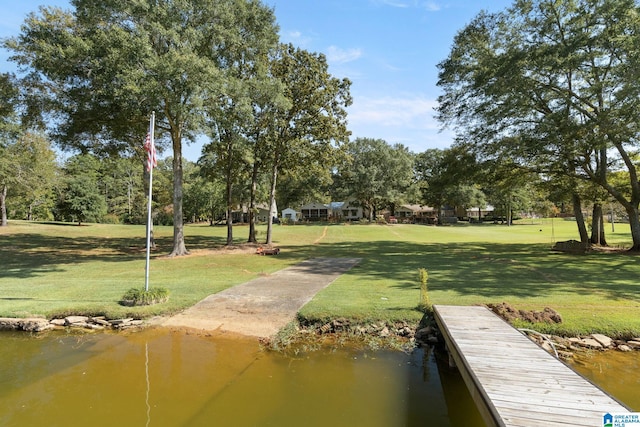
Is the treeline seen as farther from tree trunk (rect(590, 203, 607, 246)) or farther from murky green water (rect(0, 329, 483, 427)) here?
murky green water (rect(0, 329, 483, 427))

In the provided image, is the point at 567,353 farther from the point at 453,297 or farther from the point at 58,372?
the point at 58,372

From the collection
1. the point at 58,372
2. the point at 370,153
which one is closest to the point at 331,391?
the point at 58,372

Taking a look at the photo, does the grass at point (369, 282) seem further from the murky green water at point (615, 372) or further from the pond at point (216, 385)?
the pond at point (216, 385)

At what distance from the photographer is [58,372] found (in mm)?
5332

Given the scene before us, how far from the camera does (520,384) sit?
12.8 ft

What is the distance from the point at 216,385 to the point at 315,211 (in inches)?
2672

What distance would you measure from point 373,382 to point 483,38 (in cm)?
1904

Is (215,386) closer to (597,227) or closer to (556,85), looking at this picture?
(556,85)

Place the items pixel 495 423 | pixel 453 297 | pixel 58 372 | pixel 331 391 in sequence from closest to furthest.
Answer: pixel 495 423 < pixel 331 391 < pixel 58 372 < pixel 453 297

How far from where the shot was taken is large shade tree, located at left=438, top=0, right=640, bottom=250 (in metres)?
14.5

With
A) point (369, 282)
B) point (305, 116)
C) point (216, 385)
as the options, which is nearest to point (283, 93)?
point (305, 116)

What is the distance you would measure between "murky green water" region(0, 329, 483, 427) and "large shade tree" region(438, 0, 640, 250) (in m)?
13.8

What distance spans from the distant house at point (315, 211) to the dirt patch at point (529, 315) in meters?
63.6

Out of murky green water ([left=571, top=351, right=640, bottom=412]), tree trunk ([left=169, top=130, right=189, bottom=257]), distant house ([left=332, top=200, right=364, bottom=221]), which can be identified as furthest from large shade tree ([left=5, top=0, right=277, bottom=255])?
distant house ([left=332, top=200, right=364, bottom=221])
